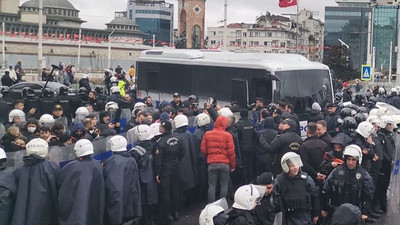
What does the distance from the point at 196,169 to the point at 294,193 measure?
12.9ft

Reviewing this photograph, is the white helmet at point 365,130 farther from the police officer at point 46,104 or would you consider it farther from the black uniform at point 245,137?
the police officer at point 46,104

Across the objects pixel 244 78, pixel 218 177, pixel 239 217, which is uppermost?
pixel 244 78

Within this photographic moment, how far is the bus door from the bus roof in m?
0.49

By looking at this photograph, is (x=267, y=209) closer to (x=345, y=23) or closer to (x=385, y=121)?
(x=385, y=121)

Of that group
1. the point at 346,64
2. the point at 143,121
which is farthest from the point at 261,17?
the point at 143,121

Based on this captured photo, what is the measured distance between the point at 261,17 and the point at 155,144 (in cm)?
12823

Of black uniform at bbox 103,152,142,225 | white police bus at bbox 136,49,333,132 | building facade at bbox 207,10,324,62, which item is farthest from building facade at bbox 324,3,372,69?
black uniform at bbox 103,152,142,225

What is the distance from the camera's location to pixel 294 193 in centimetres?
741

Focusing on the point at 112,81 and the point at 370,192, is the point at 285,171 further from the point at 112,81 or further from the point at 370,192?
the point at 112,81

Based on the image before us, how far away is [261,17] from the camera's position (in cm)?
13550

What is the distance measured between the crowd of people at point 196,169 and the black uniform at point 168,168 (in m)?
0.02

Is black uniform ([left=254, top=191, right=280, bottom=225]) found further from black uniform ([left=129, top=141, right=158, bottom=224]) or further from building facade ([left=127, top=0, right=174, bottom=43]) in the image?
building facade ([left=127, top=0, right=174, bottom=43])

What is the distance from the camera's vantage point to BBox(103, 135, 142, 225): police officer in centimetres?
850

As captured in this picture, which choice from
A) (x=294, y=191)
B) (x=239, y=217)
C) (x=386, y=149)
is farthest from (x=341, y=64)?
(x=239, y=217)
